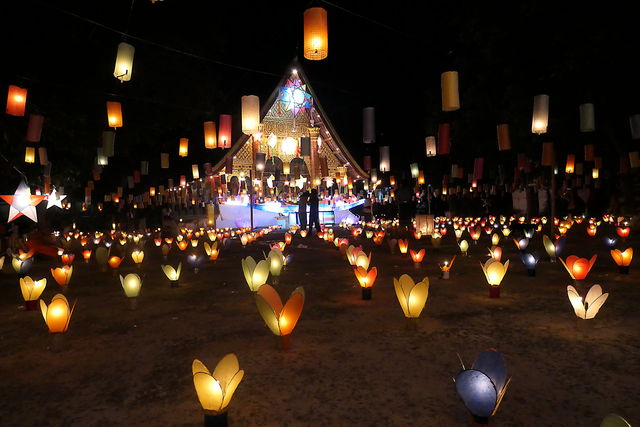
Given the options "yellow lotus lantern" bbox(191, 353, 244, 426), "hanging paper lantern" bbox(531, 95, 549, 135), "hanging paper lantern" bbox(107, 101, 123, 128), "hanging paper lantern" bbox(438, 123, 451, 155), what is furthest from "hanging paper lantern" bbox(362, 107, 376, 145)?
"yellow lotus lantern" bbox(191, 353, 244, 426)

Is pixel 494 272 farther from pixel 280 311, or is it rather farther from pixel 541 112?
pixel 541 112

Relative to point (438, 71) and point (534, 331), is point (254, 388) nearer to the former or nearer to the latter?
point (534, 331)

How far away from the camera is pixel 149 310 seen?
4.86m

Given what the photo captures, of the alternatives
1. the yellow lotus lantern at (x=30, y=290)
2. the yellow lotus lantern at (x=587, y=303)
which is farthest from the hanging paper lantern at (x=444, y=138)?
the yellow lotus lantern at (x=30, y=290)

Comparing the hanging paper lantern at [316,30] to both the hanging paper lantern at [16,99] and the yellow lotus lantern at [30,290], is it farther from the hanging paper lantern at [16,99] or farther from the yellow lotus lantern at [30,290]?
the hanging paper lantern at [16,99]

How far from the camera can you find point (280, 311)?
343cm

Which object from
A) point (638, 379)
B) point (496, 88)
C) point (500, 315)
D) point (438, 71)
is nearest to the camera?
point (638, 379)

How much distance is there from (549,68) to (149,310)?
11.5 metres

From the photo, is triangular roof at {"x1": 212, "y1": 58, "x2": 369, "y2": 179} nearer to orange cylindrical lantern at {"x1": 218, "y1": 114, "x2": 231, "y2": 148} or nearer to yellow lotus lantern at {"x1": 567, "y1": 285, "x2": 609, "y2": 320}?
orange cylindrical lantern at {"x1": 218, "y1": 114, "x2": 231, "y2": 148}

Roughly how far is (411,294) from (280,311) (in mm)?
1281

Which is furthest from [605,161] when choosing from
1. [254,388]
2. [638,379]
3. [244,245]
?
[254,388]

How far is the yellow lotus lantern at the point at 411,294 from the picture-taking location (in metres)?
4.01

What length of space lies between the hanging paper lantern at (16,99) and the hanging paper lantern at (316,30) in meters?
6.07

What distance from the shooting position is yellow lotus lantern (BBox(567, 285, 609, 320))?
3.92m
